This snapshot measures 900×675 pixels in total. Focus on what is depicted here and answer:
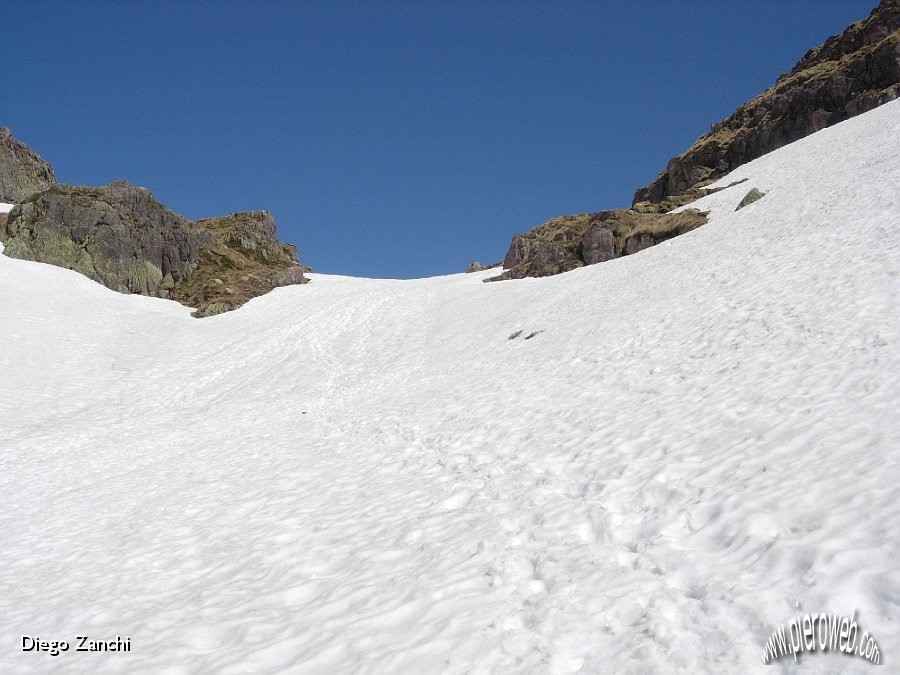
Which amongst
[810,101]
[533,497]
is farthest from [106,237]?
[810,101]

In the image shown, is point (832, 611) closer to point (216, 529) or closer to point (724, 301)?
point (216, 529)

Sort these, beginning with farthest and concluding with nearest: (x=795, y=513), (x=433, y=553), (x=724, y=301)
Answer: (x=724, y=301) < (x=433, y=553) < (x=795, y=513)

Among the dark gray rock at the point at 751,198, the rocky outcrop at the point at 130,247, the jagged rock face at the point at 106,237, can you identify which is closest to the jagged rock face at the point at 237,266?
the rocky outcrop at the point at 130,247

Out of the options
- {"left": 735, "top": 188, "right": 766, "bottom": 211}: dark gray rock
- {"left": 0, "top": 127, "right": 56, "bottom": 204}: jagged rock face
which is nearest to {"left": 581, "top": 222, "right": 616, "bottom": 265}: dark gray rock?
{"left": 735, "top": 188, "right": 766, "bottom": 211}: dark gray rock

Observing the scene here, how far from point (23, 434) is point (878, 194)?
36.9 meters

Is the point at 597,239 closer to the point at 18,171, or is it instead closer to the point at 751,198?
the point at 751,198

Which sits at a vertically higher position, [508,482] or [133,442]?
[133,442]

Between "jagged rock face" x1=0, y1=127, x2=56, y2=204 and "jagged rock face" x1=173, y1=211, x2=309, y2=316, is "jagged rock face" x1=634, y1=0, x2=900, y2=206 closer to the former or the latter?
"jagged rock face" x1=173, y1=211, x2=309, y2=316

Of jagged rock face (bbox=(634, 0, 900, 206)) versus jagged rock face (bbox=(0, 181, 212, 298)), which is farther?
jagged rock face (bbox=(634, 0, 900, 206))

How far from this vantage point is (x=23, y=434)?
19125 mm

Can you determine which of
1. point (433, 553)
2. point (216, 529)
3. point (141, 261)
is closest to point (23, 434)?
point (216, 529)

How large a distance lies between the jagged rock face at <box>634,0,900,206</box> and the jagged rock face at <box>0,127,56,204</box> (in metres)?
106

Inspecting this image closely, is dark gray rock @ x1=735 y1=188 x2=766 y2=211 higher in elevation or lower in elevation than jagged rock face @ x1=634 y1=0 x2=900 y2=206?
lower

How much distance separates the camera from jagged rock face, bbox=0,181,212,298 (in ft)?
153
